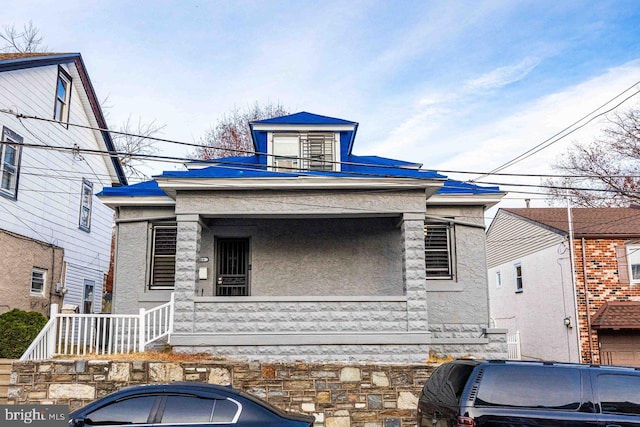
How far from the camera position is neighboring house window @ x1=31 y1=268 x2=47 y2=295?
1499 cm

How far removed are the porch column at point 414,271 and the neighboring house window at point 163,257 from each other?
5428mm

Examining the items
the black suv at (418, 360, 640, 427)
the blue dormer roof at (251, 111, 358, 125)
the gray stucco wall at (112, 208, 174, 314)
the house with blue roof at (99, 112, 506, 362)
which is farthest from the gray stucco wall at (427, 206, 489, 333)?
the gray stucco wall at (112, 208, 174, 314)

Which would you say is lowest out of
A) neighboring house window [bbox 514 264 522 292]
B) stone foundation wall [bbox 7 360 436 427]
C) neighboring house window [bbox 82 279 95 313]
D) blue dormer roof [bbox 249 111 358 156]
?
stone foundation wall [bbox 7 360 436 427]

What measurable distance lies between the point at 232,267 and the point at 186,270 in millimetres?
1974

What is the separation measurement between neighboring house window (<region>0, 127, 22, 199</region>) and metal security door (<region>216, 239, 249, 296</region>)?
20.0 feet

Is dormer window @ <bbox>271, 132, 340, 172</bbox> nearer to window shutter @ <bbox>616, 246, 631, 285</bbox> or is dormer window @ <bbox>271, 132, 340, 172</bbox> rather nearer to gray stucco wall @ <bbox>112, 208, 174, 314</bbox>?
gray stucco wall @ <bbox>112, 208, 174, 314</bbox>

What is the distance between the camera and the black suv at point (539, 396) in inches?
234

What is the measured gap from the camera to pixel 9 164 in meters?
14.2

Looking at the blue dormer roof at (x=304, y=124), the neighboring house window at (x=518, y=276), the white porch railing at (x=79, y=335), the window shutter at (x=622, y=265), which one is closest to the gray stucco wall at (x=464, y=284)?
the blue dormer roof at (x=304, y=124)

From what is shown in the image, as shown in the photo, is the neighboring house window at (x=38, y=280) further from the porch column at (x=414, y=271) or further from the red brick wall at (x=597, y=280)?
the red brick wall at (x=597, y=280)

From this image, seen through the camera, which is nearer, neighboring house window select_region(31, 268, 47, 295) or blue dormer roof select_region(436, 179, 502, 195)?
blue dormer roof select_region(436, 179, 502, 195)

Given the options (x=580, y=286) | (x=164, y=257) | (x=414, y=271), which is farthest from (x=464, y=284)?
(x=580, y=286)

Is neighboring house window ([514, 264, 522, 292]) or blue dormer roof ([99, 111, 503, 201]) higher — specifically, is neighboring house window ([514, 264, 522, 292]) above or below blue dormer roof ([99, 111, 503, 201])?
below

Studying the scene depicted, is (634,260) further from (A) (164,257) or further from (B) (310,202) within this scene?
(A) (164,257)
